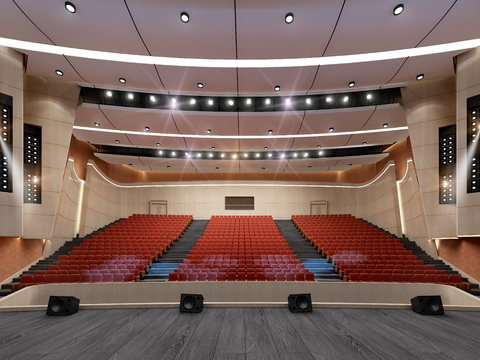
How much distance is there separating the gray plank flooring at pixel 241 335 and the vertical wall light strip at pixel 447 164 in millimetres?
2263

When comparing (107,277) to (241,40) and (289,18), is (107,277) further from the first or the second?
(289,18)

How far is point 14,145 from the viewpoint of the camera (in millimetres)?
3482

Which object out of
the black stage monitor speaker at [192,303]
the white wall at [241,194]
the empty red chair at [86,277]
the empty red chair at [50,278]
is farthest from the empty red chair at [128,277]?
the white wall at [241,194]

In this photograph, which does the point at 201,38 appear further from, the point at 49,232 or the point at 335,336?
the point at 49,232

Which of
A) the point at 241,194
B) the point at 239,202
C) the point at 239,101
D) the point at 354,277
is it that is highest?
the point at 239,101

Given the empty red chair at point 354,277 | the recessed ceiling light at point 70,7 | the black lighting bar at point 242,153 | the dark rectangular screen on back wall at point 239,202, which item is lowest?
the empty red chair at point 354,277

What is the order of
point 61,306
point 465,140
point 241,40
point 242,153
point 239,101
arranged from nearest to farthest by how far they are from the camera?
point 61,306 < point 241,40 < point 465,140 < point 239,101 < point 242,153

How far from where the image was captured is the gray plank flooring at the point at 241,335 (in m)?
1.49

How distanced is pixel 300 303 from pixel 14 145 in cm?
389


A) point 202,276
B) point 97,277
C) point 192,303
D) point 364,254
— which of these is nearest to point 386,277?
point 364,254

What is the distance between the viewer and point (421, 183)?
4.29 meters

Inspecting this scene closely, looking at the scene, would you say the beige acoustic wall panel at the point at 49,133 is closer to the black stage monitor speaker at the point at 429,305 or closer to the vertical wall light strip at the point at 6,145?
the vertical wall light strip at the point at 6,145

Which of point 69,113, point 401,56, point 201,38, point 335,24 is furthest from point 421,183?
point 69,113

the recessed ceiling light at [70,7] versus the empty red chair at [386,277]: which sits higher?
the recessed ceiling light at [70,7]
